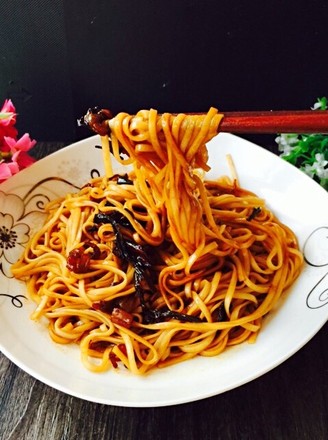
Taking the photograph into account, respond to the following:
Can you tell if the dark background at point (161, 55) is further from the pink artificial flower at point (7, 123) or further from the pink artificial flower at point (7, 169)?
the pink artificial flower at point (7, 169)

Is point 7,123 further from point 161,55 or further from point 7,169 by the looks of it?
point 161,55

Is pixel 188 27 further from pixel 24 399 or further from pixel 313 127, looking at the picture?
pixel 24 399

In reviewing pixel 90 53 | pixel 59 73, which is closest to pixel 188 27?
pixel 90 53

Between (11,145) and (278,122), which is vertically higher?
(278,122)

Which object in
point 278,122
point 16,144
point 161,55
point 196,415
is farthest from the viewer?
point 161,55

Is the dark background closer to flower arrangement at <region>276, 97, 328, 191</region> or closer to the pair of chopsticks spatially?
flower arrangement at <region>276, 97, 328, 191</region>

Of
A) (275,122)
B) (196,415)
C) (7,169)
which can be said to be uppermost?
(275,122)

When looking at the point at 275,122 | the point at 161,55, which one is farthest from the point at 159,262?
the point at 161,55
